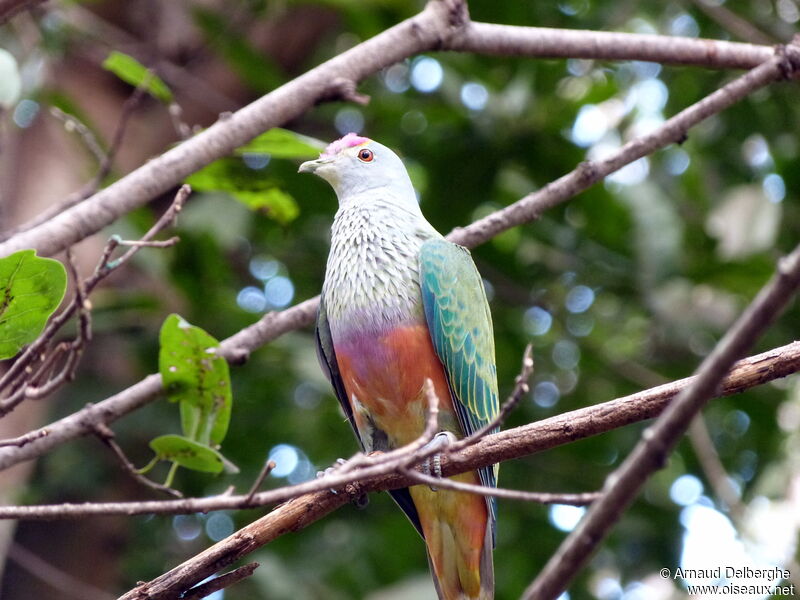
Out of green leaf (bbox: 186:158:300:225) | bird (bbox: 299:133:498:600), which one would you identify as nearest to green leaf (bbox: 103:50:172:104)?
green leaf (bbox: 186:158:300:225)

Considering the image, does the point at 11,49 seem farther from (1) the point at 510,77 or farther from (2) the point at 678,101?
(2) the point at 678,101

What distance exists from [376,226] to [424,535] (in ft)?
3.90

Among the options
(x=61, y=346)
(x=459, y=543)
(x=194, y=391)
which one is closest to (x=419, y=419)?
(x=459, y=543)

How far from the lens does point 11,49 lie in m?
5.86

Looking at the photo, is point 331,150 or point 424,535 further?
point 331,150

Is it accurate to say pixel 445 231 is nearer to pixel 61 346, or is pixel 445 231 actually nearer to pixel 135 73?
pixel 135 73

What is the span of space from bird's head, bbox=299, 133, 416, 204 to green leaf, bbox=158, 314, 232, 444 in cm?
116

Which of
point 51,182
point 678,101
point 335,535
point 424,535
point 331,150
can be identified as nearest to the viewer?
point 424,535

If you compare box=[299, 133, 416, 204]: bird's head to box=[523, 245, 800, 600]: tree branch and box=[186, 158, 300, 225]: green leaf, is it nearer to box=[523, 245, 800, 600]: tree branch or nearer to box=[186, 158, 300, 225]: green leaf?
box=[186, 158, 300, 225]: green leaf

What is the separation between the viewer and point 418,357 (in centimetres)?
329

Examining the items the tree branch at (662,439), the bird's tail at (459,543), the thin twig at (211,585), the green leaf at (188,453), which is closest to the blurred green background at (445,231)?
the bird's tail at (459,543)

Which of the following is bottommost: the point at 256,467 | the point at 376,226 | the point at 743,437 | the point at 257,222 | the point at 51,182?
the point at 743,437

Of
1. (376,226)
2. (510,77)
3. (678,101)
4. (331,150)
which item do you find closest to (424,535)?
(376,226)

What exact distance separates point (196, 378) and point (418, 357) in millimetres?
768
